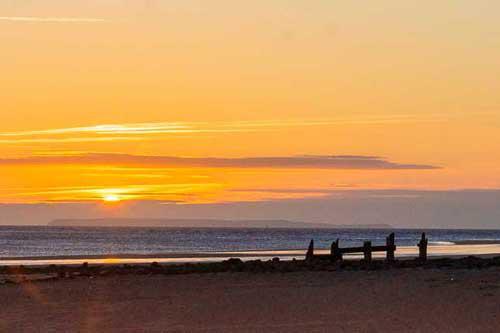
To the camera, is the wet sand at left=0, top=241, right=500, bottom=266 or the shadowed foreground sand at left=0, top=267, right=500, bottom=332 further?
the wet sand at left=0, top=241, right=500, bottom=266

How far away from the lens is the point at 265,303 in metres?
23.3

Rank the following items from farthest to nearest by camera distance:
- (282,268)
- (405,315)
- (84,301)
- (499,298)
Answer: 1. (282,268)
2. (84,301)
3. (499,298)
4. (405,315)

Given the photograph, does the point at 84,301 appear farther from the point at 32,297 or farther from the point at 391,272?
the point at 391,272

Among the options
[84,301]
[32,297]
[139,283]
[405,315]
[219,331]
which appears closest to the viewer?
[219,331]

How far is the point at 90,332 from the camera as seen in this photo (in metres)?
18.5

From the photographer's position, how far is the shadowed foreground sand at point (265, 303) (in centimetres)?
1908

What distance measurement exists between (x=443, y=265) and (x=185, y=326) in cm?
1879

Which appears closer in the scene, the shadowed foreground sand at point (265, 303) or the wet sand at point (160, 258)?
the shadowed foreground sand at point (265, 303)

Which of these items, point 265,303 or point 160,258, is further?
point 160,258

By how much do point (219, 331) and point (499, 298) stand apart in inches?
294

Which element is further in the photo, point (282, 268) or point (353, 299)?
point (282, 268)

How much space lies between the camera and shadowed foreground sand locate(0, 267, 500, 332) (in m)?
19.1

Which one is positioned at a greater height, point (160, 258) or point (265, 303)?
point (160, 258)

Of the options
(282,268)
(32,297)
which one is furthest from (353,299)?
(282,268)
